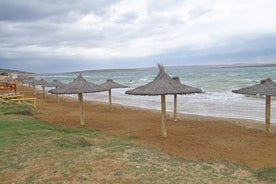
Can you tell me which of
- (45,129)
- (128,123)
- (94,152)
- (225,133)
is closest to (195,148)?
(225,133)

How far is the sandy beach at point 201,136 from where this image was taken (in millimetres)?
7379

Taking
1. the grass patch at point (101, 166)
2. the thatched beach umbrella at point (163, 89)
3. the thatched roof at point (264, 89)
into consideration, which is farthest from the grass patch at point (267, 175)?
the thatched roof at point (264, 89)

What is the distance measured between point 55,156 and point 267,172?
432 cm

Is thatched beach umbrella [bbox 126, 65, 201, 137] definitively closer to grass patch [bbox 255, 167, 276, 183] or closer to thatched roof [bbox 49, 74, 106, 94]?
thatched roof [bbox 49, 74, 106, 94]

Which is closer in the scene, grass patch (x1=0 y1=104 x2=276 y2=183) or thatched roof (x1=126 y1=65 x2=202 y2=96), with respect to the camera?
grass patch (x1=0 y1=104 x2=276 y2=183)

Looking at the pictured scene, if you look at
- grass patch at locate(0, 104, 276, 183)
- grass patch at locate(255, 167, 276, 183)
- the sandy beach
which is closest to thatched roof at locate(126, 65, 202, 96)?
the sandy beach

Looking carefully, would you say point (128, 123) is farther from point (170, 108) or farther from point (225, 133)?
point (170, 108)

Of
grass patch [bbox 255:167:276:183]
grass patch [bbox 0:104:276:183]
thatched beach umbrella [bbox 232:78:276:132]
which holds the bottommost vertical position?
grass patch [bbox 255:167:276:183]

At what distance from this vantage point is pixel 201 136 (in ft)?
30.5

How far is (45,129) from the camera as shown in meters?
9.74

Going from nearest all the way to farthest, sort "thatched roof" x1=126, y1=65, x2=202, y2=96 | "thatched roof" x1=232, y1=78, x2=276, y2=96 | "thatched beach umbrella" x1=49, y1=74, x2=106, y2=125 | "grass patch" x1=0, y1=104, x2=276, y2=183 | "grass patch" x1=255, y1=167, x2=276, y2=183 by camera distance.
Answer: "grass patch" x1=0, y1=104, x2=276, y2=183, "grass patch" x1=255, y1=167, x2=276, y2=183, "thatched roof" x1=126, y1=65, x2=202, y2=96, "thatched roof" x1=232, y1=78, x2=276, y2=96, "thatched beach umbrella" x1=49, y1=74, x2=106, y2=125

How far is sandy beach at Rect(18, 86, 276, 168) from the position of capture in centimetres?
738

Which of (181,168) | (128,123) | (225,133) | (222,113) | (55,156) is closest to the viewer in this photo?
(181,168)

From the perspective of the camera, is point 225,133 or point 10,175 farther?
point 225,133
